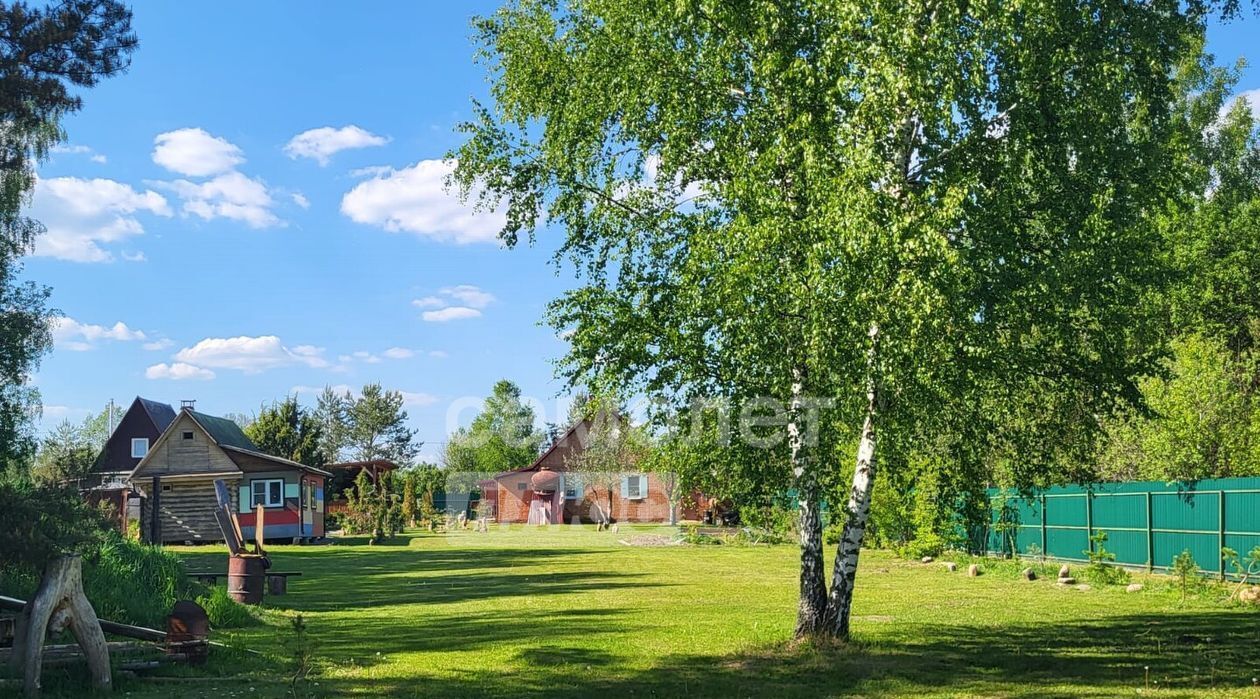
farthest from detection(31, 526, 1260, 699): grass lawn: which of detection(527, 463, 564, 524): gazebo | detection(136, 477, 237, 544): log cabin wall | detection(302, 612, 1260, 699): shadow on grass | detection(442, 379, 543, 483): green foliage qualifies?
detection(442, 379, 543, 483): green foliage

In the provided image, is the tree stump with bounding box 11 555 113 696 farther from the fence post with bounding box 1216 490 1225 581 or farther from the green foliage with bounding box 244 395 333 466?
the green foliage with bounding box 244 395 333 466

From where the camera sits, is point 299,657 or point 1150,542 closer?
point 299,657

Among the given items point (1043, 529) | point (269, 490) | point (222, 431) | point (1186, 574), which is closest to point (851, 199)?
point (1186, 574)

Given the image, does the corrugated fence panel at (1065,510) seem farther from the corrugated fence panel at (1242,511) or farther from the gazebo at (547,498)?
the gazebo at (547,498)

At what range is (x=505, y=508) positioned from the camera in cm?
6944

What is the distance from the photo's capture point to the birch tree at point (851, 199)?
1064 cm

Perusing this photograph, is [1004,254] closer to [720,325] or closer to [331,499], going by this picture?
[720,325]

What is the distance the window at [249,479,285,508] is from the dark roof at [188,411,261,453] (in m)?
2.25

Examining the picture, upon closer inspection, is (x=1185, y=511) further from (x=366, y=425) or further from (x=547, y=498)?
(x=366, y=425)

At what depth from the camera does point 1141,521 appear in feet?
77.5

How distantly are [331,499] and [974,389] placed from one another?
189 ft

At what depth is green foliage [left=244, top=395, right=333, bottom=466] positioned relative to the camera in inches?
2525

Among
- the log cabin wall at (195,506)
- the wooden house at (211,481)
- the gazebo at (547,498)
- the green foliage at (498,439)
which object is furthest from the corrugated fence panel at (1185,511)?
the green foliage at (498,439)

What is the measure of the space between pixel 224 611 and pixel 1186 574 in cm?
1716
